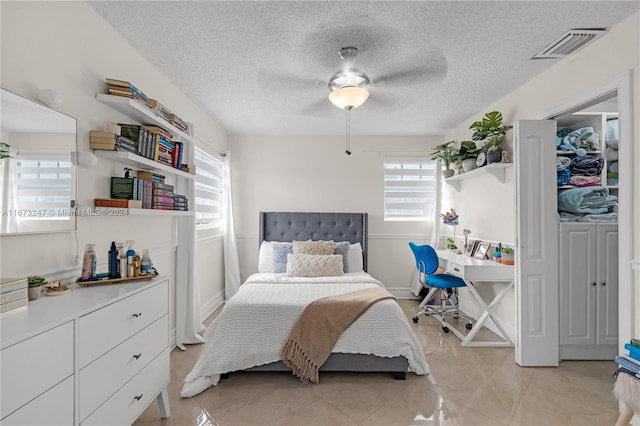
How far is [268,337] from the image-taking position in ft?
8.02

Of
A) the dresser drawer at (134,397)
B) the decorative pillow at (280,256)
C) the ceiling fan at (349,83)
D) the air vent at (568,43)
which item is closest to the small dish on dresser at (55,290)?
the dresser drawer at (134,397)

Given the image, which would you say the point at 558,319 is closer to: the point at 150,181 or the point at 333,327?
the point at 333,327

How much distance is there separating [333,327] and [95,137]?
2128 mm

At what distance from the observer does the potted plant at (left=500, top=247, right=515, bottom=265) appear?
3139mm

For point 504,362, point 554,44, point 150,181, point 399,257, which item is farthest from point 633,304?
point 150,181

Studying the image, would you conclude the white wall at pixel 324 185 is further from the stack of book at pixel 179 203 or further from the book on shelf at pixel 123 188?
the book on shelf at pixel 123 188

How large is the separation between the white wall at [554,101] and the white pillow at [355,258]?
59.9 inches

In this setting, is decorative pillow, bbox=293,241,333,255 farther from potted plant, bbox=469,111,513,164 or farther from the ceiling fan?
potted plant, bbox=469,111,513,164

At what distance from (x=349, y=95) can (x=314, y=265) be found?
1982mm

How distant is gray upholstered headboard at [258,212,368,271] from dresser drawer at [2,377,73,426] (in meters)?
3.39

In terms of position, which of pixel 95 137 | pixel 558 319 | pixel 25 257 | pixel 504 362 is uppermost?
pixel 95 137

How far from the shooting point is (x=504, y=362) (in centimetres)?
279

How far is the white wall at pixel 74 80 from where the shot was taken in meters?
1.46

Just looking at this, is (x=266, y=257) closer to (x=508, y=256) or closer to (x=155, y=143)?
(x=155, y=143)
